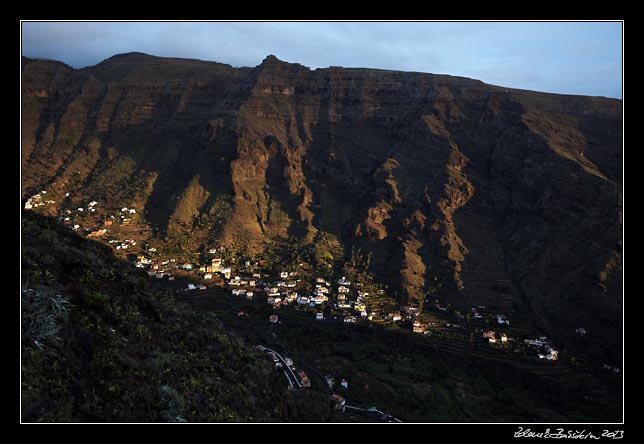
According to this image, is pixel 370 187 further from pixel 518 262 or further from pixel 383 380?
pixel 383 380

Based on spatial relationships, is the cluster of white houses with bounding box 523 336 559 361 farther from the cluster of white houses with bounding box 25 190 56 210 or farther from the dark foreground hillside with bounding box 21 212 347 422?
the cluster of white houses with bounding box 25 190 56 210

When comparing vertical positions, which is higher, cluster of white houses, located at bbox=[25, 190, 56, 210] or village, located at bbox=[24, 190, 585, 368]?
cluster of white houses, located at bbox=[25, 190, 56, 210]

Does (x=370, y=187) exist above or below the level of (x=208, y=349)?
above

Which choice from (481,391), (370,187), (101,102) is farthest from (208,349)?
(101,102)

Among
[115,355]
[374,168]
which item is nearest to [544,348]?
[115,355]

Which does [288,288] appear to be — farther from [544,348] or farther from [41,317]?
[41,317]

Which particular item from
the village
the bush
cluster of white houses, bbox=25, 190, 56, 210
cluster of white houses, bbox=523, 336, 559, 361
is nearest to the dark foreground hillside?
the bush

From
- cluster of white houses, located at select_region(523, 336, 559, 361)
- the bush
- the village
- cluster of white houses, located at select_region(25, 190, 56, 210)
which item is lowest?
cluster of white houses, located at select_region(523, 336, 559, 361)

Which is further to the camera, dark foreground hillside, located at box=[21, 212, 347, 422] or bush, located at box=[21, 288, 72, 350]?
bush, located at box=[21, 288, 72, 350]
